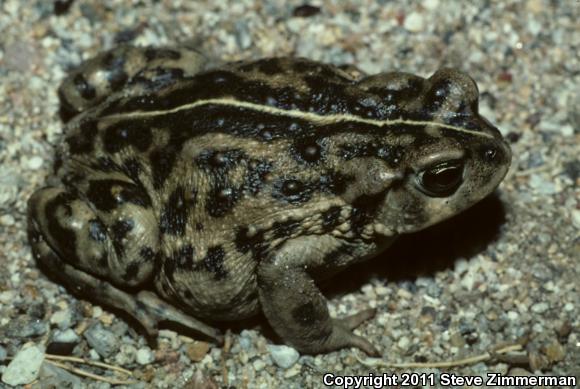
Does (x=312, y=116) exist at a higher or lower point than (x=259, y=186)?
higher

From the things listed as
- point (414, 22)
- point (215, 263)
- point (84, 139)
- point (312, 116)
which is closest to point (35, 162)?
point (84, 139)

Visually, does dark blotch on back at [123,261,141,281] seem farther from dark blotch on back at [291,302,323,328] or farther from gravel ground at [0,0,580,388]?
dark blotch on back at [291,302,323,328]

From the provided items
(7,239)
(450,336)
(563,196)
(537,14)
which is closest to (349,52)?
(537,14)

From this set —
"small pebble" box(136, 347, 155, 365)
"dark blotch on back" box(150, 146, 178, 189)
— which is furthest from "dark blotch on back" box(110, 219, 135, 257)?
"small pebble" box(136, 347, 155, 365)

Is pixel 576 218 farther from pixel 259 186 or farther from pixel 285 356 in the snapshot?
pixel 259 186

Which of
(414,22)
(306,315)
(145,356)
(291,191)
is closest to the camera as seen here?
(291,191)

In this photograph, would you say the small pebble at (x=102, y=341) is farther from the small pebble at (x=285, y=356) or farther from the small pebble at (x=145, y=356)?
the small pebble at (x=285, y=356)

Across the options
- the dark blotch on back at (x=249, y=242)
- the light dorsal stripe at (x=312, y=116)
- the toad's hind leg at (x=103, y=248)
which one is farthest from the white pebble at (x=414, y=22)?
the toad's hind leg at (x=103, y=248)

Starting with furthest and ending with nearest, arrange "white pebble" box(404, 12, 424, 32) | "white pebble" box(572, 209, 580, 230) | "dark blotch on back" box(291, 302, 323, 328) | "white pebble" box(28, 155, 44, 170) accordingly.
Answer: "white pebble" box(404, 12, 424, 32), "white pebble" box(28, 155, 44, 170), "white pebble" box(572, 209, 580, 230), "dark blotch on back" box(291, 302, 323, 328)
